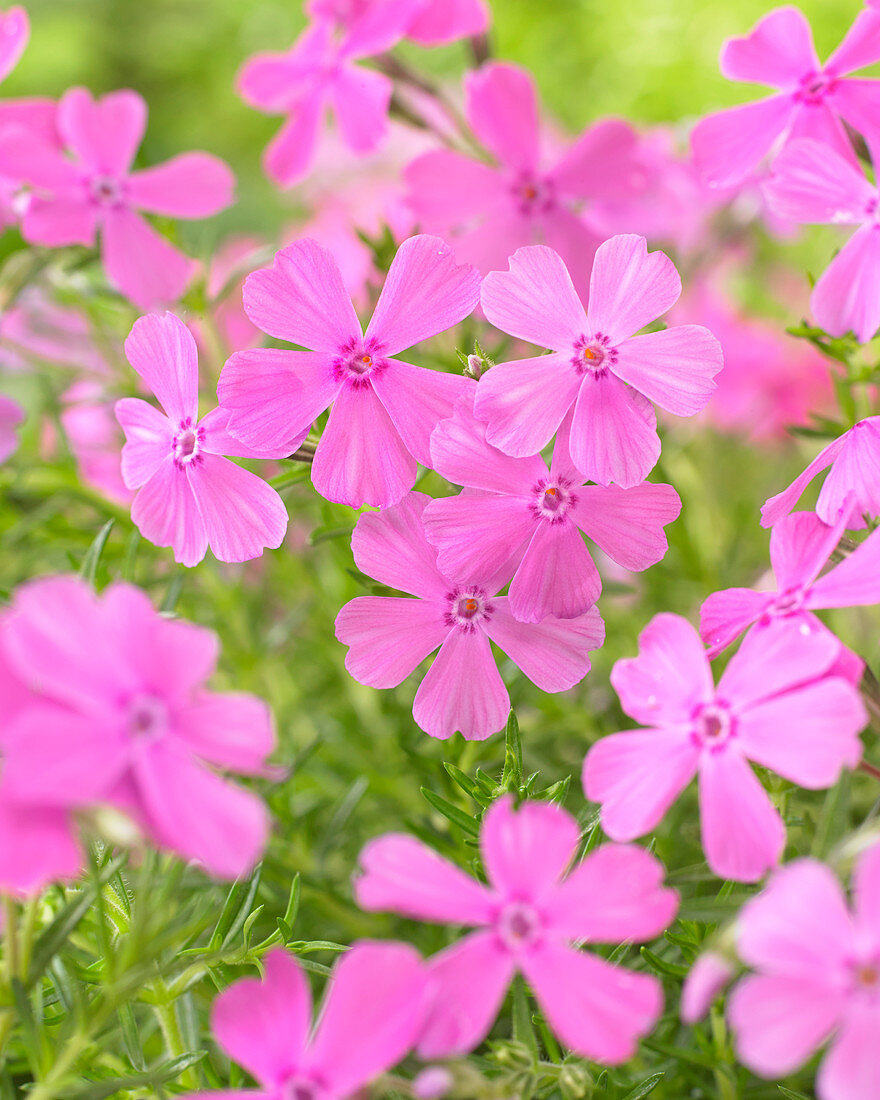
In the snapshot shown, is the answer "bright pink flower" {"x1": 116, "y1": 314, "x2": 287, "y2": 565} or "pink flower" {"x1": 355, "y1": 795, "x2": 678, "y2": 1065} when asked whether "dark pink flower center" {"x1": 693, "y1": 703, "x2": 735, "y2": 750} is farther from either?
"bright pink flower" {"x1": 116, "y1": 314, "x2": 287, "y2": 565}

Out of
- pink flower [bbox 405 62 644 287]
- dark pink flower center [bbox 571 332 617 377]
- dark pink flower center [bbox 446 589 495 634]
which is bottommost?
dark pink flower center [bbox 446 589 495 634]

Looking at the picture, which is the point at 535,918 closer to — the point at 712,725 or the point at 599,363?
the point at 712,725

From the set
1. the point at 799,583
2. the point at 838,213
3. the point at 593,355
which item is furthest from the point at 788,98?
the point at 799,583

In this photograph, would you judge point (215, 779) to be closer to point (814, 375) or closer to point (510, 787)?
point (510, 787)

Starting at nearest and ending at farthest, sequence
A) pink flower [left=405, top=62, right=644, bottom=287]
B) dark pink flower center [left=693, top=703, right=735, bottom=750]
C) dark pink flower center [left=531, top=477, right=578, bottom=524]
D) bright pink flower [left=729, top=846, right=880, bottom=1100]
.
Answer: bright pink flower [left=729, top=846, right=880, bottom=1100], dark pink flower center [left=693, top=703, right=735, bottom=750], dark pink flower center [left=531, top=477, right=578, bottom=524], pink flower [left=405, top=62, right=644, bottom=287]

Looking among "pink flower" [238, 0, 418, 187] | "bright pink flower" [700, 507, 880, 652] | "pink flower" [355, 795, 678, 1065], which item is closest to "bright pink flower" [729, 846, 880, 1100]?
"pink flower" [355, 795, 678, 1065]

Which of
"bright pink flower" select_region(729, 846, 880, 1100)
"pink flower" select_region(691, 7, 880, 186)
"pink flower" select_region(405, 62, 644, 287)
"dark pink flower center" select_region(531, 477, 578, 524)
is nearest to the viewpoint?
"bright pink flower" select_region(729, 846, 880, 1100)
